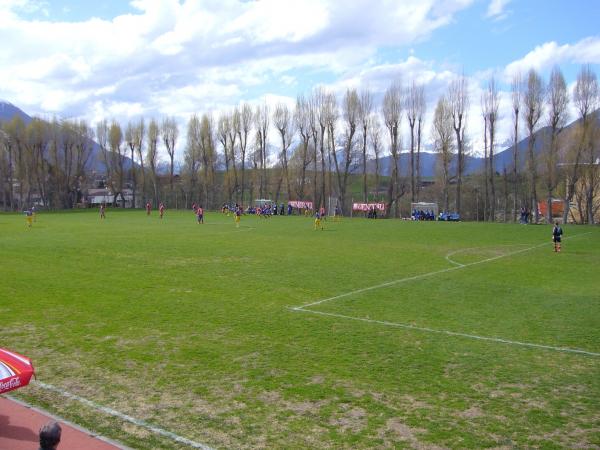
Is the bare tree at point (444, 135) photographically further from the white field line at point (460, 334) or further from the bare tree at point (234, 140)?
the white field line at point (460, 334)

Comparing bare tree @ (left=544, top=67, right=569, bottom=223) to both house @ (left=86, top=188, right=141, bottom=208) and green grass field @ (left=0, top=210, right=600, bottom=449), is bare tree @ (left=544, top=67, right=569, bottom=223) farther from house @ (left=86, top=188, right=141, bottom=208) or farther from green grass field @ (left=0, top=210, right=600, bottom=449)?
house @ (left=86, top=188, right=141, bottom=208)

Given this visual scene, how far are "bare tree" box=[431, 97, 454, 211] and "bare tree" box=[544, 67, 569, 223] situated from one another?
11642 mm

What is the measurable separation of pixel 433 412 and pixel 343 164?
230ft

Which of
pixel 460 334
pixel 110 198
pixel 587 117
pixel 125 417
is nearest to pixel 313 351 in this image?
pixel 460 334

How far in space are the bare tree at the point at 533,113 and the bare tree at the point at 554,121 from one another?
113 centimetres

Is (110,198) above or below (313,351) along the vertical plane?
above

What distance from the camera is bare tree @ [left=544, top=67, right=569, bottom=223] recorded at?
53531 millimetres

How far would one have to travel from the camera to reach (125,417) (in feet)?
20.6

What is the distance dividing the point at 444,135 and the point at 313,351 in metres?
58.7

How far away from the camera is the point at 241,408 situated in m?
6.61

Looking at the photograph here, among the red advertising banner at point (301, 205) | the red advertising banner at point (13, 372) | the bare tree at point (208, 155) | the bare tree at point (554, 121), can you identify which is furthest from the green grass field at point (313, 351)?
the bare tree at point (208, 155)

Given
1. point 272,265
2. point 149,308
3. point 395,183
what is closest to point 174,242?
point 272,265

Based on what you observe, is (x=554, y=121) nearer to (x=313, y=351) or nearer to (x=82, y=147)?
(x=313, y=351)

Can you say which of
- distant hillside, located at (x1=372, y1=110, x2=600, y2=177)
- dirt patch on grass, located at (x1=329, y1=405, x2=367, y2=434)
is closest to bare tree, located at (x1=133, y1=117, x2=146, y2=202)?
distant hillside, located at (x1=372, y1=110, x2=600, y2=177)
